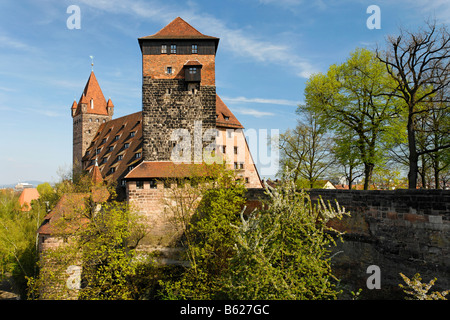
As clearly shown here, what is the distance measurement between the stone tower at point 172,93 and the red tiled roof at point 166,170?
535 millimetres

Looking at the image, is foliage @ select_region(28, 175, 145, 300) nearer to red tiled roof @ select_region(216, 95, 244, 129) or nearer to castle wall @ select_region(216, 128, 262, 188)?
castle wall @ select_region(216, 128, 262, 188)

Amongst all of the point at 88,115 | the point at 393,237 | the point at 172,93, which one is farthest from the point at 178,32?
the point at 88,115

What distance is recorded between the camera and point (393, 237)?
9.97 meters

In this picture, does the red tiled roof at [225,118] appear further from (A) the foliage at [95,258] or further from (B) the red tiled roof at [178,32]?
(A) the foliage at [95,258]

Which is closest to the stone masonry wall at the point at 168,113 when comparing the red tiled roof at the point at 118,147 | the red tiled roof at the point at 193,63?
the red tiled roof at the point at 193,63

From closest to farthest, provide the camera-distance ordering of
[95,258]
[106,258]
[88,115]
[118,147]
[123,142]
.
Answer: [95,258] → [106,258] → [123,142] → [118,147] → [88,115]

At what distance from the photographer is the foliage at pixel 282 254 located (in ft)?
22.0

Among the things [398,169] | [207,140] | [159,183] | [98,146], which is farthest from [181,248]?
[98,146]

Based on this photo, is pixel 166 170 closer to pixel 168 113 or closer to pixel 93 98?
pixel 168 113

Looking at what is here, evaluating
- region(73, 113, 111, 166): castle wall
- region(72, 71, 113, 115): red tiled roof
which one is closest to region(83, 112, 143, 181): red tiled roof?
region(73, 113, 111, 166): castle wall

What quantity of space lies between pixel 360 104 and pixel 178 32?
1395cm

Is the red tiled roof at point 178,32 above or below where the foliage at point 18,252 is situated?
above

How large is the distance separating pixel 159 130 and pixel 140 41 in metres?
6.55
